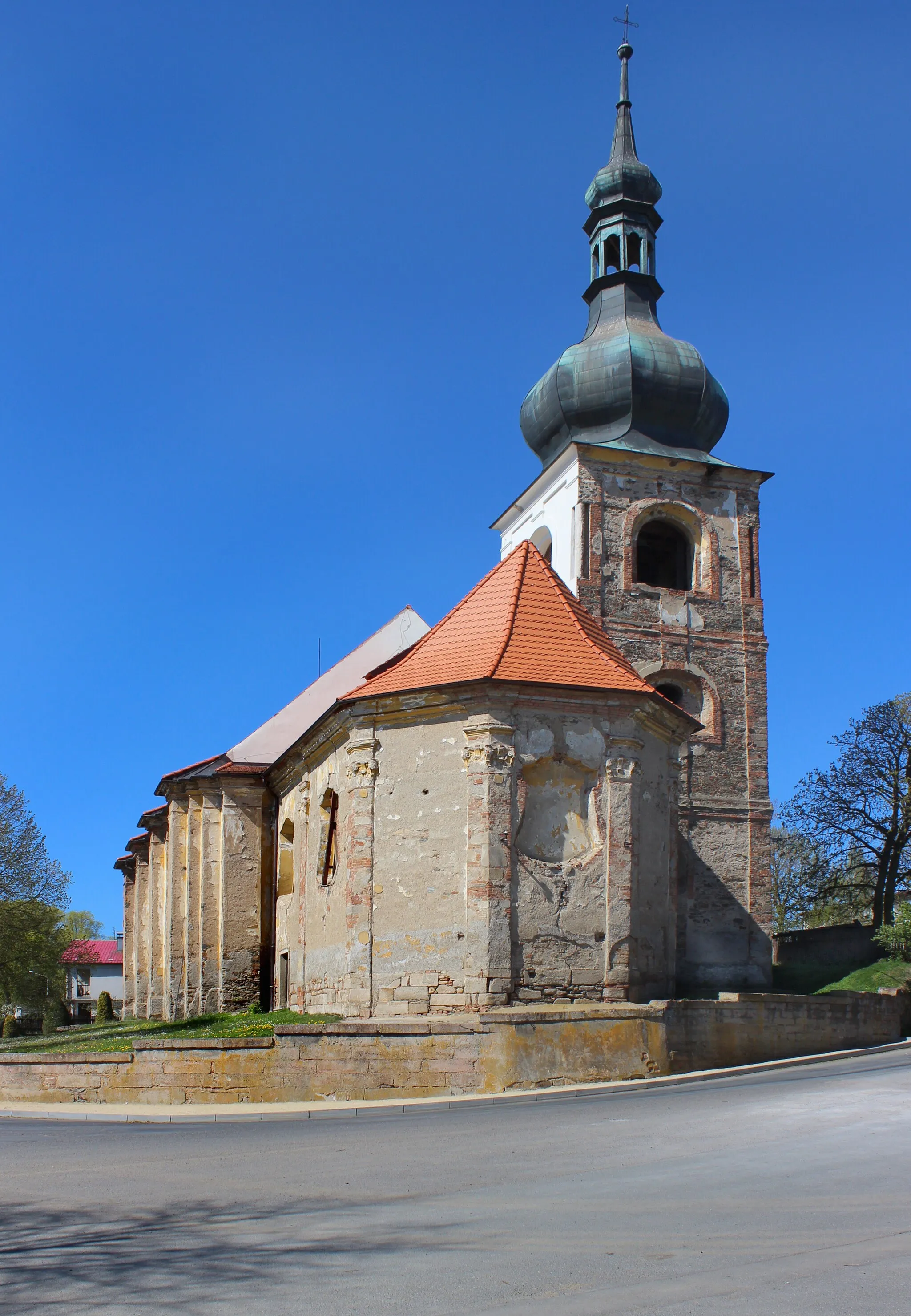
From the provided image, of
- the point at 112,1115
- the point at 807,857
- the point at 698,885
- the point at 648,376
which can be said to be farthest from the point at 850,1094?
the point at 807,857

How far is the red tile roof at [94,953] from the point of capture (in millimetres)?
73688

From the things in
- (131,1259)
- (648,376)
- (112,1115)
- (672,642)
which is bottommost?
(112,1115)

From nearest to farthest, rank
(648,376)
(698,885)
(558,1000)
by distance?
(558,1000) < (698,885) < (648,376)

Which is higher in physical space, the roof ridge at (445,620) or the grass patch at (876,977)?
the roof ridge at (445,620)

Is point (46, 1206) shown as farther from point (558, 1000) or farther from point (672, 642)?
point (672, 642)

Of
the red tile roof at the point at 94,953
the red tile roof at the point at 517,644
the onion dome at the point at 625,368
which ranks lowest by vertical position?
the red tile roof at the point at 94,953

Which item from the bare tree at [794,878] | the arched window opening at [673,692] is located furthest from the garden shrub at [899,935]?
the arched window opening at [673,692]

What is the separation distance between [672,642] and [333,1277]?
25.6 m

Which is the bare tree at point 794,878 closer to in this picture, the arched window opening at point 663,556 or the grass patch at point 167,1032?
the arched window opening at point 663,556

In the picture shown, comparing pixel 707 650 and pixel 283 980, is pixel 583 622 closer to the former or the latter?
pixel 283 980

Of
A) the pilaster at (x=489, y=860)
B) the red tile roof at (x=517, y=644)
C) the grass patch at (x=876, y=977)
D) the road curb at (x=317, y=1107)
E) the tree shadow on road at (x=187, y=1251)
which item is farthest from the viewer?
the grass patch at (x=876, y=977)

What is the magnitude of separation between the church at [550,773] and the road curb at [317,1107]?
276cm

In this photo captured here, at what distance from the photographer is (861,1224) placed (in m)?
7.27

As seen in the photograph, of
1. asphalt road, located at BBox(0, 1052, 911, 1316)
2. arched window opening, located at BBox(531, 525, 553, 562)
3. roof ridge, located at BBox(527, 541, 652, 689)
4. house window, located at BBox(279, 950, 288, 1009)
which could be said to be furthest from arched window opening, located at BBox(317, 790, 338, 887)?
arched window opening, located at BBox(531, 525, 553, 562)
